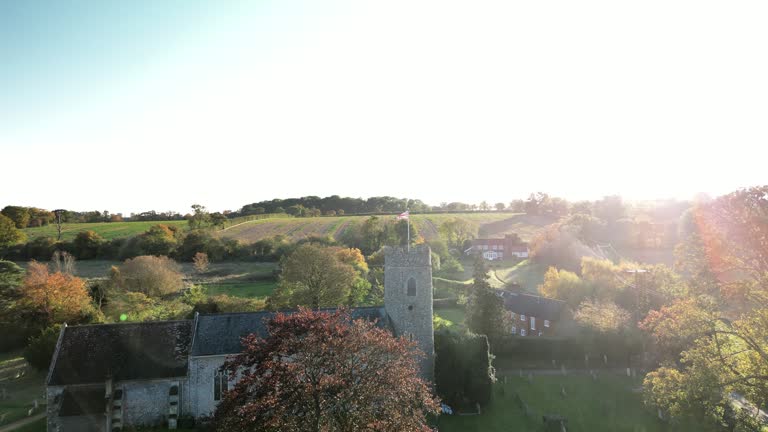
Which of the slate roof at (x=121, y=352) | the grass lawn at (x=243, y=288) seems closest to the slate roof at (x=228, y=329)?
the slate roof at (x=121, y=352)

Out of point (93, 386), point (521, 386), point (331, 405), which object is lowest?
point (521, 386)

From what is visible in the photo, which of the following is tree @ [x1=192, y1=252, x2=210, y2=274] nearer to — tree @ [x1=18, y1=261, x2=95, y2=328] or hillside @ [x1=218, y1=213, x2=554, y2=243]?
hillside @ [x1=218, y1=213, x2=554, y2=243]

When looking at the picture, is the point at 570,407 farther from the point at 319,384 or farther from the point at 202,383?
the point at 202,383

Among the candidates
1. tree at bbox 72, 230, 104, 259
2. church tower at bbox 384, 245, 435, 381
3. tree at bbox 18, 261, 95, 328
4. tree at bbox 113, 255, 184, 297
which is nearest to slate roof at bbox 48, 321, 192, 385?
church tower at bbox 384, 245, 435, 381

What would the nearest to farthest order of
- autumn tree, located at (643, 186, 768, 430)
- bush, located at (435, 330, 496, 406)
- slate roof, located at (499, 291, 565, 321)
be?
autumn tree, located at (643, 186, 768, 430) → bush, located at (435, 330, 496, 406) → slate roof, located at (499, 291, 565, 321)

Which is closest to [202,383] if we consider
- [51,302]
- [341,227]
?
[51,302]

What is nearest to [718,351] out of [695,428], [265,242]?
[695,428]

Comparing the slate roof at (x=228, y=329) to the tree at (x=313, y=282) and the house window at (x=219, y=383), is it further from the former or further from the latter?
the tree at (x=313, y=282)

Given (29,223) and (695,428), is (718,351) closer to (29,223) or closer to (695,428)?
(695,428)
